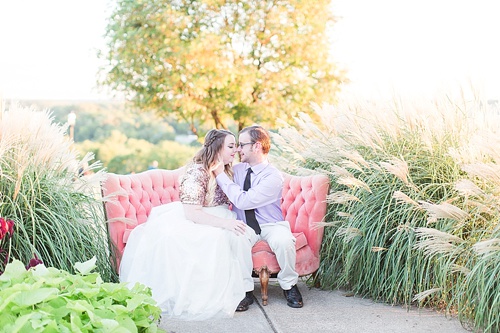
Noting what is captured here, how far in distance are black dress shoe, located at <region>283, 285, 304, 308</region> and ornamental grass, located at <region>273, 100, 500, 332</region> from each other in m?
0.41

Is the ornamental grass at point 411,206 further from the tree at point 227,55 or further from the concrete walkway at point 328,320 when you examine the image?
the tree at point 227,55

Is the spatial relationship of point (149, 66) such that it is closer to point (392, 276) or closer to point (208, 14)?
point (208, 14)

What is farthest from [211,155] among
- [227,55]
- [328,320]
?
[227,55]

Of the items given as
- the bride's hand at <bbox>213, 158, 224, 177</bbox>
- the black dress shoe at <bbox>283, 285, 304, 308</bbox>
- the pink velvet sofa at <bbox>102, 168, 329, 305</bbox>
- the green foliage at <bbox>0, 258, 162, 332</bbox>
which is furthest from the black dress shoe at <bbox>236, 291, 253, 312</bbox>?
the green foliage at <bbox>0, 258, 162, 332</bbox>

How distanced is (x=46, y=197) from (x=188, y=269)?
109 cm

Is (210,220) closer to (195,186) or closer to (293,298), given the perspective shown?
(195,186)

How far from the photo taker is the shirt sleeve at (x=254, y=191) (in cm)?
486

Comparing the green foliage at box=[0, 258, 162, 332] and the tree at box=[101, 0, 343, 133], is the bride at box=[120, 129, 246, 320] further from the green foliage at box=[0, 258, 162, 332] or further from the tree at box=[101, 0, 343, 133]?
the tree at box=[101, 0, 343, 133]

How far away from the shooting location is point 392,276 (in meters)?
A: 4.54

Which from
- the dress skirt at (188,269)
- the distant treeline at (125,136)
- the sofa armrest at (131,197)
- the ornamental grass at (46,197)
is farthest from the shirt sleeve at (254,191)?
the distant treeline at (125,136)

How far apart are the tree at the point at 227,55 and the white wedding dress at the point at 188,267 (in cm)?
1066

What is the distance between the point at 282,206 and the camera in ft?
18.6

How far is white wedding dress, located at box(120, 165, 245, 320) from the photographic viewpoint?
4.35 m

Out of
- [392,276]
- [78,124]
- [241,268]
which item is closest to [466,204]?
[392,276]
